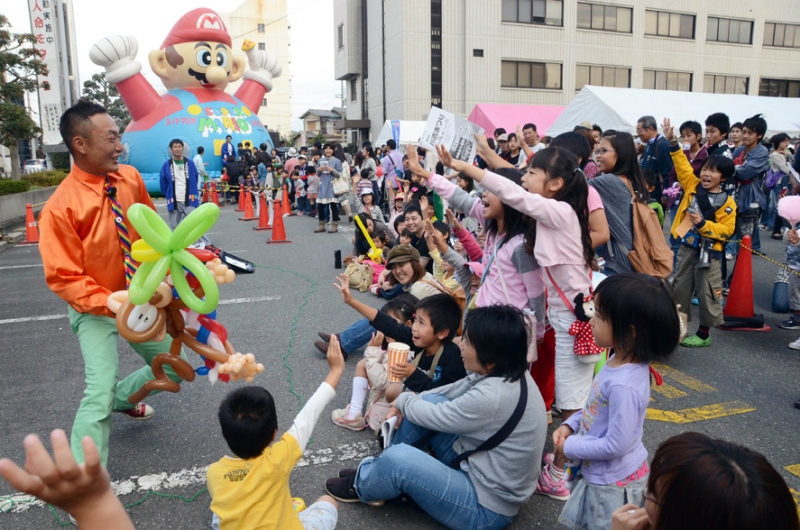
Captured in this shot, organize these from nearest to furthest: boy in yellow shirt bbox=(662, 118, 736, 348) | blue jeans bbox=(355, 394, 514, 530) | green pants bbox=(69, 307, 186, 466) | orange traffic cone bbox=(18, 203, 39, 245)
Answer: blue jeans bbox=(355, 394, 514, 530)
green pants bbox=(69, 307, 186, 466)
boy in yellow shirt bbox=(662, 118, 736, 348)
orange traffic cone bbox=(18, 203, 39, 245)

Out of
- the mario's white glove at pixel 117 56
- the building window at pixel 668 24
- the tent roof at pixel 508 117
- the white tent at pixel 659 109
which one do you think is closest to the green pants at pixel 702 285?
the white tent at pixel 659 109

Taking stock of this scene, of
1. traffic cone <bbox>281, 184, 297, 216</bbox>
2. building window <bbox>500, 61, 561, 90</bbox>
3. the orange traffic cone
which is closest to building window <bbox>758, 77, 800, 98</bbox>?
building window <bbox>500, 61, 561, 90</bbox>

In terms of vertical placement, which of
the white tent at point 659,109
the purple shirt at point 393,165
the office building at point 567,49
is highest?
the office building at point 567,49

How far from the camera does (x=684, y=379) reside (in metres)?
4.30

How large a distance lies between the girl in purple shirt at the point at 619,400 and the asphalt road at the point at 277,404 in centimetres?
60

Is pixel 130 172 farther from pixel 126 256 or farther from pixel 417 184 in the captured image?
pixel 417 184

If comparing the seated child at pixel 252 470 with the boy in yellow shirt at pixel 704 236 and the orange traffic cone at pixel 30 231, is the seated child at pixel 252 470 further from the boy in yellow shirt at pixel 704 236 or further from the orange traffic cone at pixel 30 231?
the orange traffic cone at pixel 30 231

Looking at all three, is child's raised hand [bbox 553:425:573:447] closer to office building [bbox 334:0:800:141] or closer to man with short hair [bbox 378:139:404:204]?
man with short hair [bbox 378:139:404:204]

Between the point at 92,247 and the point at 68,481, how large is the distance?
2.34m

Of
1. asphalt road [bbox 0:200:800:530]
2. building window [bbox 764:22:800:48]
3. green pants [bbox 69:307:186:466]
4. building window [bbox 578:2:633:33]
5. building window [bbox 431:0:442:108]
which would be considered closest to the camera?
green pants [bbox 69:307:186:466]

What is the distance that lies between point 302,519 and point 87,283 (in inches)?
62.4

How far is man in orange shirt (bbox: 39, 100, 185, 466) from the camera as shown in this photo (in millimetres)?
2809

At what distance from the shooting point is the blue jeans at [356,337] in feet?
15.2

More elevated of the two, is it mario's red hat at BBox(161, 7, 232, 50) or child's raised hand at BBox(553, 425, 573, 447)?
mario's red hat at BBox(161, 7, 232, 50)
